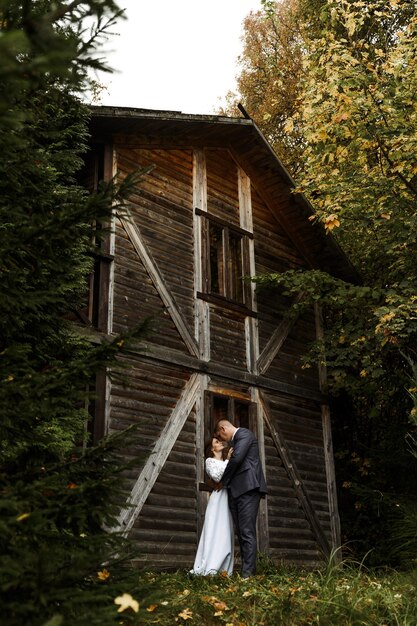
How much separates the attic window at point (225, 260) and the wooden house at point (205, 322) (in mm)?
26

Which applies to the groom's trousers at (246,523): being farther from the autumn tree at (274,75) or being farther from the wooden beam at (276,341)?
the autumn tree at (274,75)

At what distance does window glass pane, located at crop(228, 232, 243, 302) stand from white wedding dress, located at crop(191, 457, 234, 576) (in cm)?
443

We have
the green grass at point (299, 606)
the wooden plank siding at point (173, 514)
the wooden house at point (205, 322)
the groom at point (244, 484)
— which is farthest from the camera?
the wooden house at point (205, 322)

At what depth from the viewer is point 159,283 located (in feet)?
35.7

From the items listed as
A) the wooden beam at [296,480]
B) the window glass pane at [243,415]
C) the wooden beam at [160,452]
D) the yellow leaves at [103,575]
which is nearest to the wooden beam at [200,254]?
the wooden beam at [160,452]

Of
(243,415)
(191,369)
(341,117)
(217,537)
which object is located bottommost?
(217,537)

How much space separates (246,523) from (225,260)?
5.25 meters

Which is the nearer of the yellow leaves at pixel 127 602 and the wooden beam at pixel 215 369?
the yellow leaves at pixel 127 602

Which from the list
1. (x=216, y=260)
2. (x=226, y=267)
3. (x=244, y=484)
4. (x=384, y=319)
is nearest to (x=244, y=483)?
(x=244, y=484)

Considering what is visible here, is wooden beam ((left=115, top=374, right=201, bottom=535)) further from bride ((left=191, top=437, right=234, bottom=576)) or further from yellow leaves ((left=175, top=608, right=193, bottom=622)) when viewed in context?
yellow leaves ((left=175, top=608, right=193, bottom=622))

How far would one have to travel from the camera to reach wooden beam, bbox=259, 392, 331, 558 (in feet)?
39.8

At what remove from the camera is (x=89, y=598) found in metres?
2.84

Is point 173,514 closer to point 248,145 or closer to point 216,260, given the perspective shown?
point 216,260

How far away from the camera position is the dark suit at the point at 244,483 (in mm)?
8164
